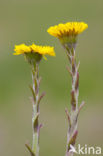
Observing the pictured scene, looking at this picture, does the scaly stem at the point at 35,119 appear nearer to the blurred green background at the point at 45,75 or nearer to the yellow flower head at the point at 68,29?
the yellow flower head at the point at 68,29

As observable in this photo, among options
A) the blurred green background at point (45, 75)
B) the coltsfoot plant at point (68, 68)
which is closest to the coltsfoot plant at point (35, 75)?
the coltsfoot plant at point (68, 68)

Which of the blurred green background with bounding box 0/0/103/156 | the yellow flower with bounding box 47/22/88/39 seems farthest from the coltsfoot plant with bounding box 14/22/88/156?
the blurred green background with bounding box 0/0/103/156

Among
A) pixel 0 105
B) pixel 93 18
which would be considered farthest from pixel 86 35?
pixel 0 105

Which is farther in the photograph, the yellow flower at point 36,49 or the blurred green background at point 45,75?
the blurred green background at point 45,75

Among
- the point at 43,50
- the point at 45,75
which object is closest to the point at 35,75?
the point at 43,50

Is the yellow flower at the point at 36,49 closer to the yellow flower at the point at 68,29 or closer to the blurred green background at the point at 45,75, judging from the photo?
the yellow flower at the point at 68,29

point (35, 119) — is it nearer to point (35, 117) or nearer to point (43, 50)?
point (35, 117)

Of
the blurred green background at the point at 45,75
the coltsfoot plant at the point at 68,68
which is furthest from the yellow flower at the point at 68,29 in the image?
the blurred green background at the point at 45,75

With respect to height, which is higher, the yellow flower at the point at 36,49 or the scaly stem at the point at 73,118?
the yellow flower at the point at 36,49
